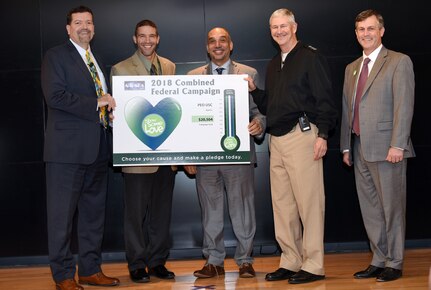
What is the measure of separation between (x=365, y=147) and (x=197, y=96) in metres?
1.30

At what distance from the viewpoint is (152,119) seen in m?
4.81

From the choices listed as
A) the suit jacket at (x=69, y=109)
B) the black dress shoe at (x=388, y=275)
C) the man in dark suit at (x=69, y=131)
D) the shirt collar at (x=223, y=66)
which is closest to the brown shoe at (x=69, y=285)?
the man in dark suit at (x=69, y=131)

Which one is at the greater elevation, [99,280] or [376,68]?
[376,68]

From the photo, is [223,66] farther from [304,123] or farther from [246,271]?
[246,271]

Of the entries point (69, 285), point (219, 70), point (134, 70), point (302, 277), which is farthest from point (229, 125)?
point (69, 285)

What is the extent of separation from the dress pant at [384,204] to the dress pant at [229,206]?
85 centimetres

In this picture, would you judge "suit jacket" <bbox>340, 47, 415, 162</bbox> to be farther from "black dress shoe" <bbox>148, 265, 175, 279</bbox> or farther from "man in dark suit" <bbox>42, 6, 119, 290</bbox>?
"man in dark suit" <bbox>42, 6, 119, 290</bbox>

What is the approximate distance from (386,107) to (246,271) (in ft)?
5.33

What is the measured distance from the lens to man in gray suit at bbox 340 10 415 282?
4523mm

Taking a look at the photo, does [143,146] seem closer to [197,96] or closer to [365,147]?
[197,96]

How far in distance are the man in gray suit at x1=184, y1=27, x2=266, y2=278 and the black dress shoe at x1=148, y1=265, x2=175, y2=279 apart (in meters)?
0.20

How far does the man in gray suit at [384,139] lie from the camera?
14.8 feet

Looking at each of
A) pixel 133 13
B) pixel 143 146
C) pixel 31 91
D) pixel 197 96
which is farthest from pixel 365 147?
pixel 31 91

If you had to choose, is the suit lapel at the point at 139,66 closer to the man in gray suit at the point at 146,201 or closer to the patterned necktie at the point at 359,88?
the man in gray suit at the point at 146,201
